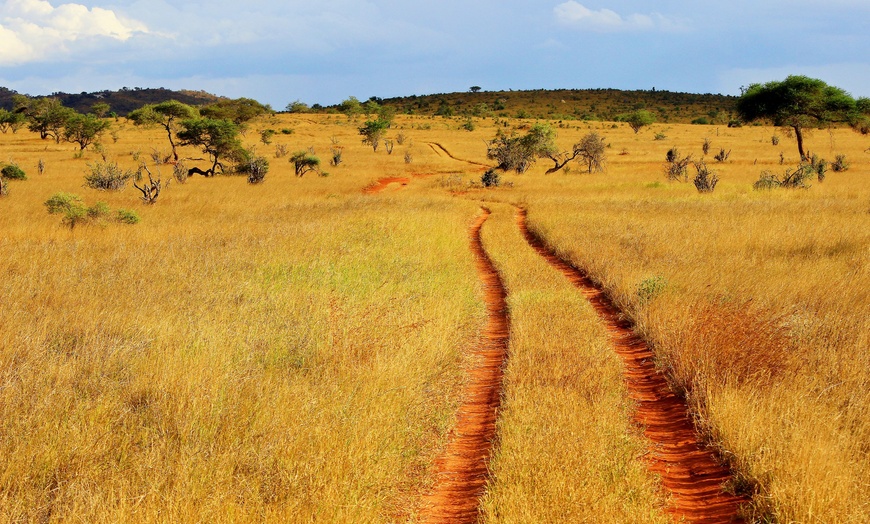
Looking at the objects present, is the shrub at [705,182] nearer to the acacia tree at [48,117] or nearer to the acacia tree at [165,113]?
the acacia tree at [165,113]

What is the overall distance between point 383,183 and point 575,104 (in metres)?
100

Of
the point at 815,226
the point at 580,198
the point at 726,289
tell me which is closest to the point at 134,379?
the point at 726,289

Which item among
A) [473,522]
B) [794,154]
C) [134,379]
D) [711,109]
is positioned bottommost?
[473,522]

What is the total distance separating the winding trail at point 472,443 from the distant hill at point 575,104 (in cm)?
9743

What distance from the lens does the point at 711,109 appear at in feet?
373

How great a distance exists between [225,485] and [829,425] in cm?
437

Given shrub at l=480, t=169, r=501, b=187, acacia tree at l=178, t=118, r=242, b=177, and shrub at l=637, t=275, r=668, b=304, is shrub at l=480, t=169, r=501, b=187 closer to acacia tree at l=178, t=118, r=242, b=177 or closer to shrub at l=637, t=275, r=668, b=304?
acacia tree at l=178, t=118, r=242, b=177

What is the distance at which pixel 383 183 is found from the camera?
35281 millimetres

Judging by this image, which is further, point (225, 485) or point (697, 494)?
point (697, 494)

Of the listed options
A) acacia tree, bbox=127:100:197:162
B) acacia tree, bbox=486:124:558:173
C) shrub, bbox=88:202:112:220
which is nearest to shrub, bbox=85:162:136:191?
shrub, bbox=88:202:112:220

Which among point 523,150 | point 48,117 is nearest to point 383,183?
point 523,150

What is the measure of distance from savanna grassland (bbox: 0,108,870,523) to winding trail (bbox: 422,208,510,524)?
0.13 metres

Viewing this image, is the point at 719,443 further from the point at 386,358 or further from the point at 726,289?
the point at 726,289

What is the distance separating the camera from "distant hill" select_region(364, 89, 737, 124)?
10656 centimetres
